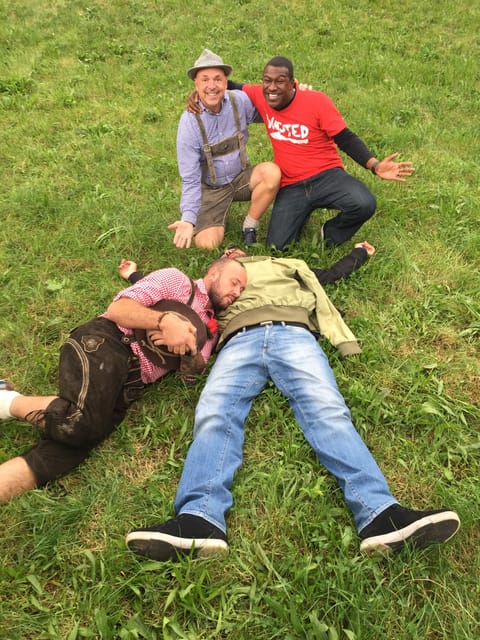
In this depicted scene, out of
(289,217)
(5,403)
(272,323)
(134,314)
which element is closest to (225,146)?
(289,217)

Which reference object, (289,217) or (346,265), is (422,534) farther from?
(289,217)

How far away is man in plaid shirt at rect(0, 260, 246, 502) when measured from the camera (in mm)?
2912

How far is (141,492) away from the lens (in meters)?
2.88

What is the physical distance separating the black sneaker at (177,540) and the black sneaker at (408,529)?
0.81 meters

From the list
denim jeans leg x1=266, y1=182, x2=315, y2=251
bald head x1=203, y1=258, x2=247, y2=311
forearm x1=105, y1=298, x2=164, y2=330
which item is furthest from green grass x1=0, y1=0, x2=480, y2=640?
bald head x1=203, y1=258, x2=247, y2=311

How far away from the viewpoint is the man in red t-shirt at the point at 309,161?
14.9ft

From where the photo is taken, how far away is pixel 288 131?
4.72 metres

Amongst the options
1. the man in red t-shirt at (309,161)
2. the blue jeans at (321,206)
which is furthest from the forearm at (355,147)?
the blue jeans at (321,206)

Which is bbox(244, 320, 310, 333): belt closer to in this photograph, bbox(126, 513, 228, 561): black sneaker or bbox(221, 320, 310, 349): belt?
bbox(221, 320, 310, 349): belt

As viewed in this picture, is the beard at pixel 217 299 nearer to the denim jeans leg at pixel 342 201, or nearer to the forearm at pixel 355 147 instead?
the denim jeans leg at pixel 342 201

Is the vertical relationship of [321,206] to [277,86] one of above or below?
below

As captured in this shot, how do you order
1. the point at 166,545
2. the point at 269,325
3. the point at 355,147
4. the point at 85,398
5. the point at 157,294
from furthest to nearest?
the point at 355,147 → the point at 269,325 → the point at 157,294 → the point at 85,398 → the point at 166,545

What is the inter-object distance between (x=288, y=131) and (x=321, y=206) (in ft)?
2.72

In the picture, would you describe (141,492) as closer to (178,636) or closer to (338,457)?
(178,636)
